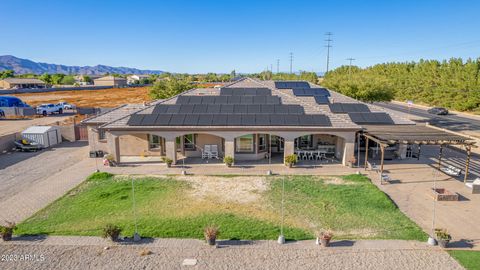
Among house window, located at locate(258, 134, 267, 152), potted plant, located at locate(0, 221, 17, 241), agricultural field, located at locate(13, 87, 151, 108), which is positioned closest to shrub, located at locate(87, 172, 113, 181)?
potted plant, located at locate(0, 221, 17, 241)

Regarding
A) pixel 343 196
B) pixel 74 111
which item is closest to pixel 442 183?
pixel 343 196

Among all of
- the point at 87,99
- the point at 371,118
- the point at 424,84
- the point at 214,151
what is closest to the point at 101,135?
the point at 214,151

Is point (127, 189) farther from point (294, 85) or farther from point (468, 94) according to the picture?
point (468, 94)

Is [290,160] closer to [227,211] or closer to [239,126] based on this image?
[239,126]

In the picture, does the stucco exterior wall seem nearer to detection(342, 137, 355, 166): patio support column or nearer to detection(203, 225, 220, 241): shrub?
detection(203, 225, 220, 241): shrub

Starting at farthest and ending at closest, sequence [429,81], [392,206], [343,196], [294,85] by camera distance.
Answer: [429,81], [294,85], [343,196], [392,206]
